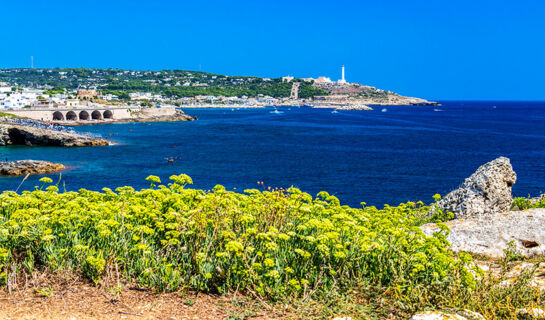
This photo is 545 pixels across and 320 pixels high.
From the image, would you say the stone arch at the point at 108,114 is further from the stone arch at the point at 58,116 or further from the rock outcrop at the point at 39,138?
the rock outcrop at the point at 39,138

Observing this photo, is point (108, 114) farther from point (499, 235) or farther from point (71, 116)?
point (499, 235)

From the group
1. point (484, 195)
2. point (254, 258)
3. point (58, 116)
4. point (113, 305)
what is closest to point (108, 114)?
point (58, 116)

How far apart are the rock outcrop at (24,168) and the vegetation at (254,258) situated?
112ft

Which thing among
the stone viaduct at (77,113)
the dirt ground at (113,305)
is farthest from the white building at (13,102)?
the dirt ground at (113,305)

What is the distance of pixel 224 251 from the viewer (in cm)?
618

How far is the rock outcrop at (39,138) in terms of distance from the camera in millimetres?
59531

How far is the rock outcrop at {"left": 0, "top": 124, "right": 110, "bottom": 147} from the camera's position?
59.5 meters

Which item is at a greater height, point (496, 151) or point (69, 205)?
point (69, 205)

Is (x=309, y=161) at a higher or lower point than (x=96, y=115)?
lower

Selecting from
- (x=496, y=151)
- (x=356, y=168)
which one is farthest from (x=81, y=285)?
(x=496, y=151)

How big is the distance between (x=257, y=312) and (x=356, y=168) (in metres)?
39.3

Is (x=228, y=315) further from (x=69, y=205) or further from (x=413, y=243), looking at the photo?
(x=69, y=205)

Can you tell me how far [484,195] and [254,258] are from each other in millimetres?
8461

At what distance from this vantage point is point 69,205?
22.1ft
